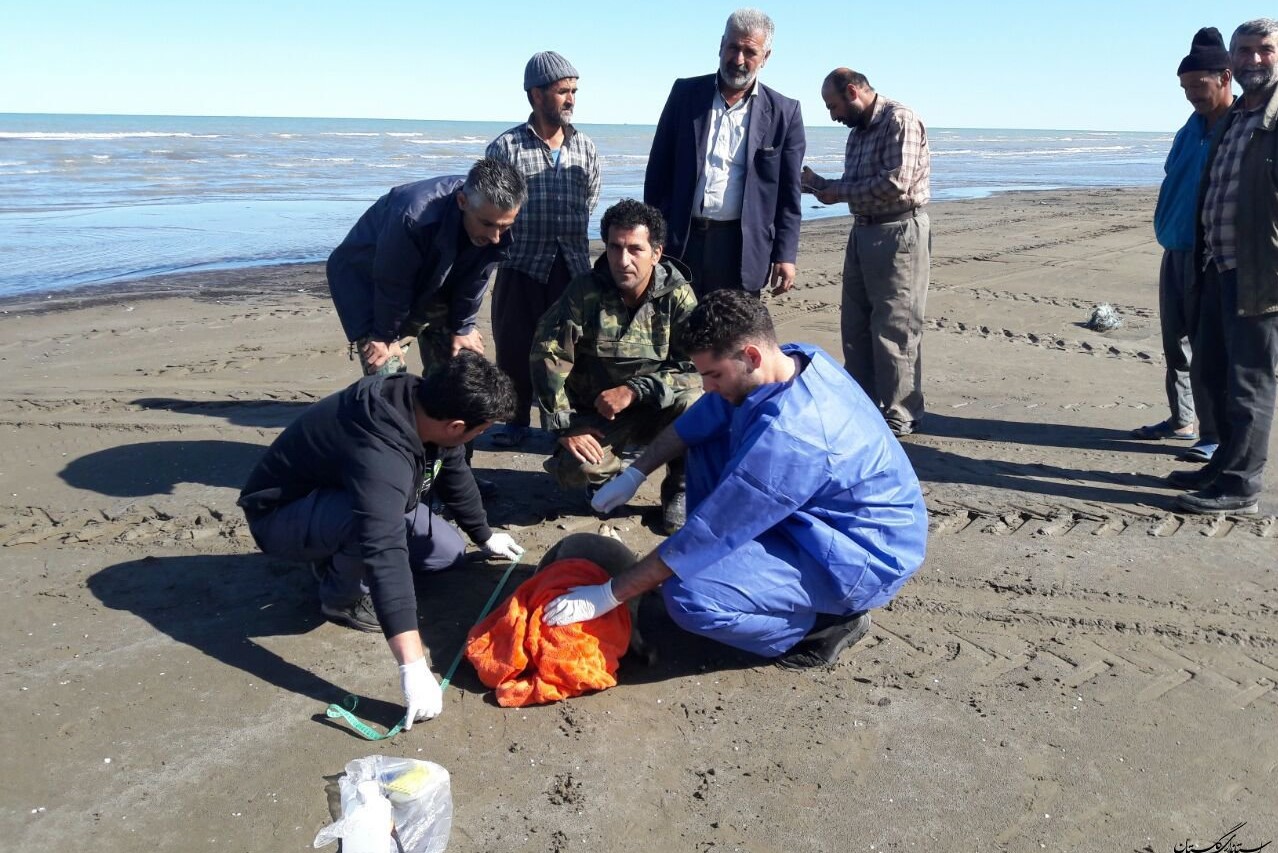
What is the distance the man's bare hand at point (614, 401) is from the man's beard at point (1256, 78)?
2.72 metres

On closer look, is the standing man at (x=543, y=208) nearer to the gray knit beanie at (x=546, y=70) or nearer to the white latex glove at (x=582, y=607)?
the gray knit beanie at (x=546, y=70)

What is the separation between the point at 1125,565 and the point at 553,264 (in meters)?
2.85

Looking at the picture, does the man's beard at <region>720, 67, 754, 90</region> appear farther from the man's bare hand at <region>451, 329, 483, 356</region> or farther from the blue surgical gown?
the blue surgical gown

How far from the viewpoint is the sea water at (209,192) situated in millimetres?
11039

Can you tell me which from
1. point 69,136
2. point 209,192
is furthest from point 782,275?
point 69,136

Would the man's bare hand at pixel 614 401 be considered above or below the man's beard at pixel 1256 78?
below

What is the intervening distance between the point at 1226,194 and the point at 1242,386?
2.62 feet

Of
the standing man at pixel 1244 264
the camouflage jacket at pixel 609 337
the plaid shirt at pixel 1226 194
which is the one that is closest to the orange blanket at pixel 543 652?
→ the camouflage jacket at pixel 609 337

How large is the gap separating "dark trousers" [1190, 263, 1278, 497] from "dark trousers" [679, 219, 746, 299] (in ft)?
6.54

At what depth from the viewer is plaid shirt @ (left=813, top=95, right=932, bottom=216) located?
16.2ft

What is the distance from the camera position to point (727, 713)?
9.62 feet

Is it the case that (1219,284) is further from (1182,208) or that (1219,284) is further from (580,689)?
(580,689)

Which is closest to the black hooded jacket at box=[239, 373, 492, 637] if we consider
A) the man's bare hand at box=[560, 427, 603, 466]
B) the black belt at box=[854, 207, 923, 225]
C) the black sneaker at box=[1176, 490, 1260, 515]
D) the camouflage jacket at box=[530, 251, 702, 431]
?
the man's bare hand at box=[560, 427, 603, 466]

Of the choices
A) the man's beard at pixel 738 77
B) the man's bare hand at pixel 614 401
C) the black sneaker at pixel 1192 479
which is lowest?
the black sneaker at pixel 1192 479
